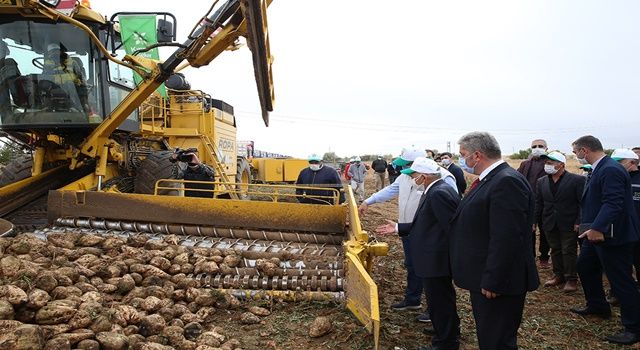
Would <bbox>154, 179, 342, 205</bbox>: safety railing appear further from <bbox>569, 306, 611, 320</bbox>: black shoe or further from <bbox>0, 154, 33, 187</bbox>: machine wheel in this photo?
<bbox>569, 306, 611, 320</bbox>: black shoe

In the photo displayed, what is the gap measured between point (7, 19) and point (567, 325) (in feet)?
23.1

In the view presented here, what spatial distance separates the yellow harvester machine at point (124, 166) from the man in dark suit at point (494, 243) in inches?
41.6

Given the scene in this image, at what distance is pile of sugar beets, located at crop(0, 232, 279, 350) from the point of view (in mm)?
2844

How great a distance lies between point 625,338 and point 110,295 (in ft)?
13.8

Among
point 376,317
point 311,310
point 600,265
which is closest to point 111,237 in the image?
point 311,310

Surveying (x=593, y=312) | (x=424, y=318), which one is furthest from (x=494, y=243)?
(x=593, y=312)

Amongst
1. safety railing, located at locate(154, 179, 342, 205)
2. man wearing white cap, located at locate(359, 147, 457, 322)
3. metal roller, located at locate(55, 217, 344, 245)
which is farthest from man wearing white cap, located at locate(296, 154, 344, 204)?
man wearing white cap, located at locate(359, 147, 457, 322)

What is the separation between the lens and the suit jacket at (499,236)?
2693 millimetres

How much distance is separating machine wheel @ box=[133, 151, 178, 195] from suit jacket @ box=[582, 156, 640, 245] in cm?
522

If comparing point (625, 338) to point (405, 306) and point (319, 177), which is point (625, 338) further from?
point (319, 177)

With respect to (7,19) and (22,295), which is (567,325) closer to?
(22,295)

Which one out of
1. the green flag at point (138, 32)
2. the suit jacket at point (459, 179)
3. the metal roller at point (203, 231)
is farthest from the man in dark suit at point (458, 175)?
the green flag at point (138, 32)

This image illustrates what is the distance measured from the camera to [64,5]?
5.65m

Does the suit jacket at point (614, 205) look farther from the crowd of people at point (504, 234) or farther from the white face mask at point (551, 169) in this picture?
the white face mask at point (551, 169)
